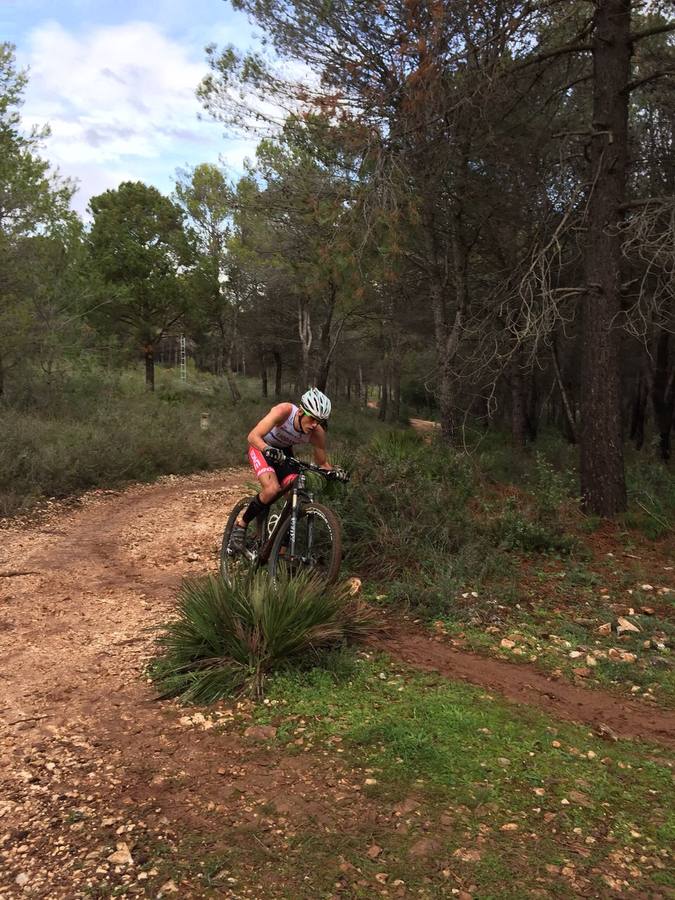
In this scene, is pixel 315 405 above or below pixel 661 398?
above

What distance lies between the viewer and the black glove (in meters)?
5.13

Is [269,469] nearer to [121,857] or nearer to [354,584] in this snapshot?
[354,584]

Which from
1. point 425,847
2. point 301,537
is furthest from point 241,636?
point 425,847

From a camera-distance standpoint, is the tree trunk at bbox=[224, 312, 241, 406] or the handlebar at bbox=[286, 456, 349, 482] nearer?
the handlebar at bbox=[286, 456, 349, 482]

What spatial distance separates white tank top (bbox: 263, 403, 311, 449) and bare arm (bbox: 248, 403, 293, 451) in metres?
0.04

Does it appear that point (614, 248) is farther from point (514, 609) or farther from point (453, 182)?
point (514, 609)

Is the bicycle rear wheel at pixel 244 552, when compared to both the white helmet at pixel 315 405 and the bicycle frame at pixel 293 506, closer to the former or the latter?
the bicycle frame at pixel 293 506

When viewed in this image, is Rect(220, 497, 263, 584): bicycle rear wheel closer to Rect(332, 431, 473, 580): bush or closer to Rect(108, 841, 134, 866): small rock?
Rect(332, 431, 473, 580): bush

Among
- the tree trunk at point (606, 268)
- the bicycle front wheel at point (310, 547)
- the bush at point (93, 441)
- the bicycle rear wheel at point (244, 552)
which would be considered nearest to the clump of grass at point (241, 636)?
the bicycle front wheel at point (310, 547)

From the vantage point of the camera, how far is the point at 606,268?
7.96 metres

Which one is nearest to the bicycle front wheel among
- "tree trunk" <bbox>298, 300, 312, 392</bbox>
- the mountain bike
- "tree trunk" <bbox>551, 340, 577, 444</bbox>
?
the mountain bike

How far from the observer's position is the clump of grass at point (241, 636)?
3799 mm

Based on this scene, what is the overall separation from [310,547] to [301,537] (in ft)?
0.56

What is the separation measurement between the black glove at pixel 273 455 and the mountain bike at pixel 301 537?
0.20 feet
